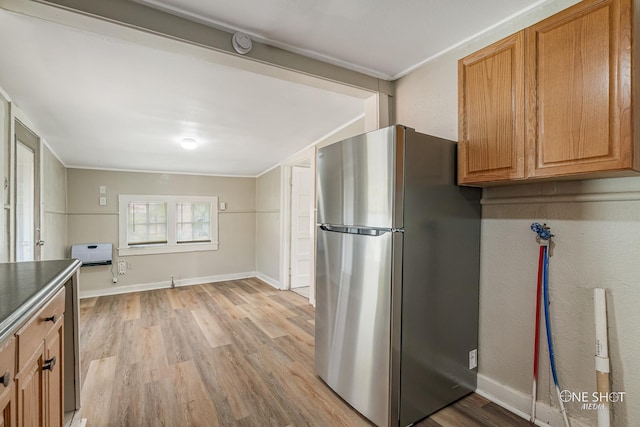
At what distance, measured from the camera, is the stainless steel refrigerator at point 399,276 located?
162 centimetres

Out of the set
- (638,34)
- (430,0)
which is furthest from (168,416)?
(638,34)

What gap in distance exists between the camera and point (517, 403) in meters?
1.77

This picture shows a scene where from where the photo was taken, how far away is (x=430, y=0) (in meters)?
1.49

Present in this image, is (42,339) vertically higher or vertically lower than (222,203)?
lower

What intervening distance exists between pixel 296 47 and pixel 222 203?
405cm

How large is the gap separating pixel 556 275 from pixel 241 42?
86.8 inches

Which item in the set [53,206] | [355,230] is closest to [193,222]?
[53,206]

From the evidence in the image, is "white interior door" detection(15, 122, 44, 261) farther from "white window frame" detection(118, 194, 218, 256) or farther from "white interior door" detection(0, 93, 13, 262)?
"white window frame" detection(118, 194, 218, 256)

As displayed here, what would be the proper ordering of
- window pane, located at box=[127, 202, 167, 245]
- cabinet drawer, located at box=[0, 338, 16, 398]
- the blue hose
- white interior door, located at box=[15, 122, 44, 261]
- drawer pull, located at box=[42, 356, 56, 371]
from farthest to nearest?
window pane, located at box=[127, 202, 167, 245], white interior door, located at box=[15, 122, 44, 261], the blue hose, drawer pull, located at box=[42, 356, 56, 371], cabinet drawer, located at box=[0, 338, 16, 398]

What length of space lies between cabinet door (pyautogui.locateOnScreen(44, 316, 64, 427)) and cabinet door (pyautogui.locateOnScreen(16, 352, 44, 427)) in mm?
58

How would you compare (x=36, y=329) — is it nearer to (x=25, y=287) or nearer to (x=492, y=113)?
(x=25, y=287)

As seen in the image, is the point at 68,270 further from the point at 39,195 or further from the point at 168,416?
the point at 39,195

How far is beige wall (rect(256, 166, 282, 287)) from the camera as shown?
4980mm

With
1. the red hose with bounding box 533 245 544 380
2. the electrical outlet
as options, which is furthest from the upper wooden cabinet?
the electrical outlet
